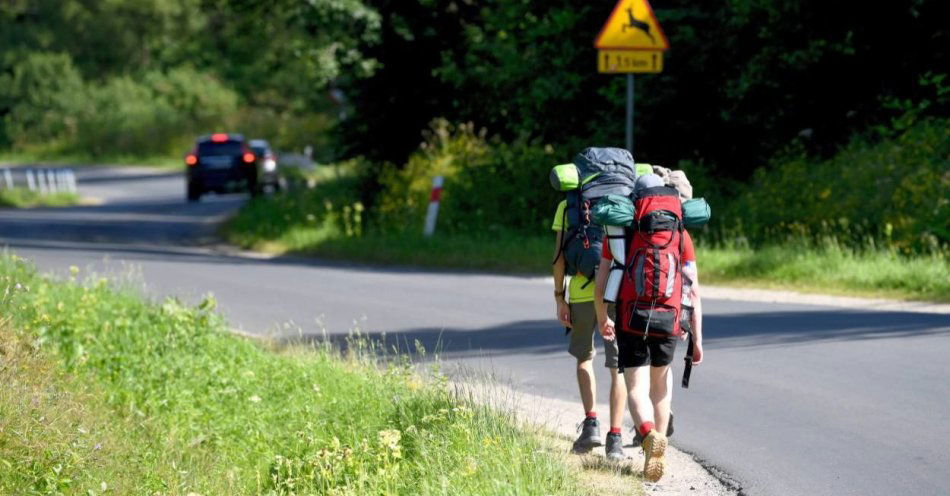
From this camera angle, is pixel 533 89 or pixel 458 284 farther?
pixel 533 89

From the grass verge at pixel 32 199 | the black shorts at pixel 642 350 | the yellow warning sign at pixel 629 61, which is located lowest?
the grass verge at pixel 32 199

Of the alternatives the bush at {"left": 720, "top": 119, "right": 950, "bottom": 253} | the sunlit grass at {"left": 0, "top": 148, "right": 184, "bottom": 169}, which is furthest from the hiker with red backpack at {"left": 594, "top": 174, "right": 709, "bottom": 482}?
the sunlit grass at {"left": 0, "top": 148, "right": 184, "bottom": 169}

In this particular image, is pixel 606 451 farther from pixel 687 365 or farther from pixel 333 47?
pixel 333 47

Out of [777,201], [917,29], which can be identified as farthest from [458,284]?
[917,29]

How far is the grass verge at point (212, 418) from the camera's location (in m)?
7.41

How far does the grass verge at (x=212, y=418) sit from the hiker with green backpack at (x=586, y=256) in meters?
0.55

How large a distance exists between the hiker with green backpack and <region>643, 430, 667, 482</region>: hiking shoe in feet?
1.62

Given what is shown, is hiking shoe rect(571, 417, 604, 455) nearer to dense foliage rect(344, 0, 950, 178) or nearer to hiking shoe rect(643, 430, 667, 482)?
hiking shoe rect(643, 430, 667, 482)

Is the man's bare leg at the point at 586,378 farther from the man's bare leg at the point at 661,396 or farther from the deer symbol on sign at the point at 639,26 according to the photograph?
the deer symbol on sign at the point at 639,26

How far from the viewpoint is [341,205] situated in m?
25.2

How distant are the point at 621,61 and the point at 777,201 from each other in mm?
3240

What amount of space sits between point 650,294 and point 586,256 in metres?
0.74

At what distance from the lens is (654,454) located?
7180 mm

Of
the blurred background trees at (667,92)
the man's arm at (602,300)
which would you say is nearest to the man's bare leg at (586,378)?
the man's arm at (602,300)
